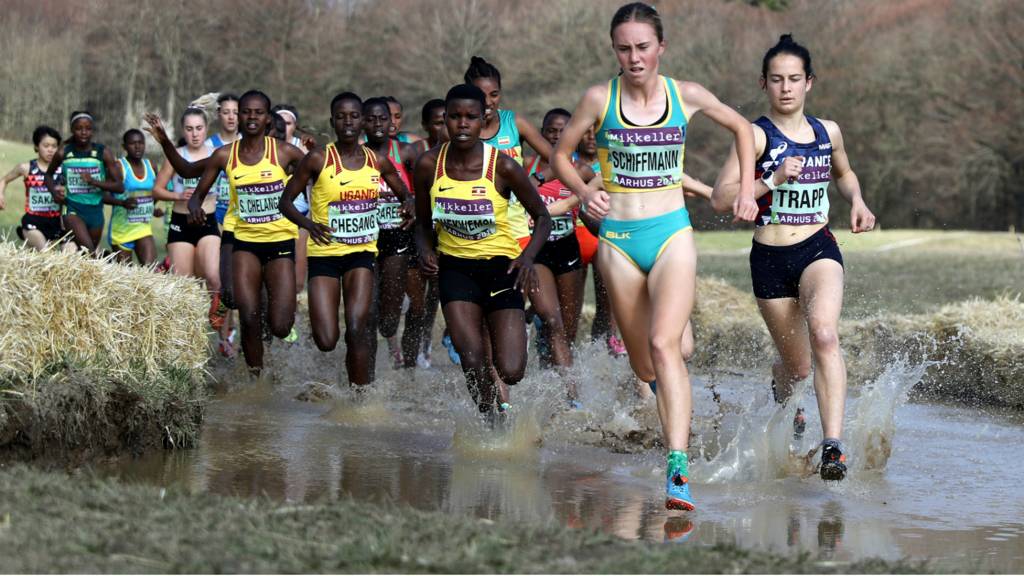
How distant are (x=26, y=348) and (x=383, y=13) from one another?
157ft

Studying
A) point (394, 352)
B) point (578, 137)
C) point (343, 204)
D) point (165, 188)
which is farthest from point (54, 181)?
point (578, 137)

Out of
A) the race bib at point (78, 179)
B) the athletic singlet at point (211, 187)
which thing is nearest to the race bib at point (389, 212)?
the athletic singlet at point (211, 187)

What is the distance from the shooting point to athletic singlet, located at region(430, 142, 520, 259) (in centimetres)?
847

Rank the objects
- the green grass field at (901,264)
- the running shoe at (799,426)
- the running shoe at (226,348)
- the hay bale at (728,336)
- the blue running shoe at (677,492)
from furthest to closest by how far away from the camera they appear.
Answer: the green grass field at (901,264) → the hay bale at (728,336) → the running shoe at (226,348) → the running shoe at (799,426) → the blue running shoe at (677,492)

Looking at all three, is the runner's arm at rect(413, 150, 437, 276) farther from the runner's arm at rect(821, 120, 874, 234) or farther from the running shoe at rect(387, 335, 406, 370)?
the running shoe at rect(387, 335, 406, 370)

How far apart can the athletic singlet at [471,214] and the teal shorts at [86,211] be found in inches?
335


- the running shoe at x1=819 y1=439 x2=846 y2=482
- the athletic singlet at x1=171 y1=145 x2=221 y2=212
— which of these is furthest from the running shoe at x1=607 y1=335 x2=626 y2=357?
the running shoe at x1=819 y1=439 x2=846 y2=482

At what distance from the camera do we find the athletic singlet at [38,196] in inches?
655

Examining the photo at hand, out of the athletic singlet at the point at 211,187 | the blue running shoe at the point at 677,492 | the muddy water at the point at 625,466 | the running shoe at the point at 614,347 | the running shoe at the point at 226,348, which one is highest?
the athletic singlet at the point at 211,187

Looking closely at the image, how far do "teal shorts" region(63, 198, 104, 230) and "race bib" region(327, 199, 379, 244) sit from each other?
679cm

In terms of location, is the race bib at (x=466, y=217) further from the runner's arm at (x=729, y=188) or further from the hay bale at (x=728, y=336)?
the hay bale at (x=728, y=336)

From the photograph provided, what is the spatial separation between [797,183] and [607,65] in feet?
161

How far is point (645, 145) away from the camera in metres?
7.22

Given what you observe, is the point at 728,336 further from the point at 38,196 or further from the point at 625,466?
the point at 38,196
